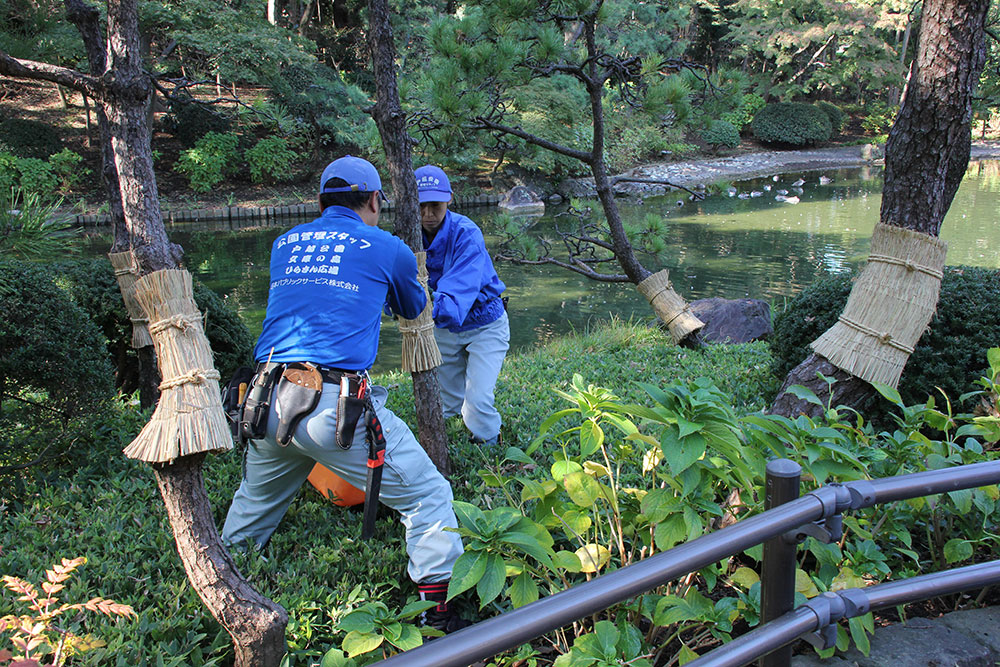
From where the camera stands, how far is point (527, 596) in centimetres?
201

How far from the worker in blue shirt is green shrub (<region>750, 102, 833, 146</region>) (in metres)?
33.3

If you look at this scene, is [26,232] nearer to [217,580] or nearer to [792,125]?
[217,580]

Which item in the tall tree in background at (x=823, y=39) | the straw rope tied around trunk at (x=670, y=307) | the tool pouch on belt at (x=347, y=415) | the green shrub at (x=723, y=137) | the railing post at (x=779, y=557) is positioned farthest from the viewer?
the green shrub at (x=723, y=137)

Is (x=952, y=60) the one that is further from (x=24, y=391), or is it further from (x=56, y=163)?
(x=56, y=163)

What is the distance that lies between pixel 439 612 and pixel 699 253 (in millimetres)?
13332

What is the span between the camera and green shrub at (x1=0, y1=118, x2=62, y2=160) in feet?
63.3

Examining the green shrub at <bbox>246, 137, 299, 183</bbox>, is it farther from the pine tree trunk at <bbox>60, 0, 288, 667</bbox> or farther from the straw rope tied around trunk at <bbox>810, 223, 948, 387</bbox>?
the straw rope tied around trunk at <bbox>810, 223, 948, 387</bbox>

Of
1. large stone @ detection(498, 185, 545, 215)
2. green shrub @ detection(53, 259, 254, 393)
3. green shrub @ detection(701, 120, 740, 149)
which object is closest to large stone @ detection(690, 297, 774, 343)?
green shrub @ detection(53, 259, 254, 393)

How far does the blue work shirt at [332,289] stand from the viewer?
290 cm

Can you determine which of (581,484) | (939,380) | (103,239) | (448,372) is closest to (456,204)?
(103,239)

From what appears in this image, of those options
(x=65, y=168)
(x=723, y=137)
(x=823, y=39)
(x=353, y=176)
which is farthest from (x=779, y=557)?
(x=823, y=39)

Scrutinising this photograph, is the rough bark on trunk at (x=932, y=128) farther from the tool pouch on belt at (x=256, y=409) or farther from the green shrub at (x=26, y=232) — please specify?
the green shrub at (x=26, y=232)

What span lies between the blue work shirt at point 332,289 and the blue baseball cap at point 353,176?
125 millimetres

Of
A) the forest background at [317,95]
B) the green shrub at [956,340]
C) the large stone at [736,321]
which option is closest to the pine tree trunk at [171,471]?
the green shrub at [956,340]
